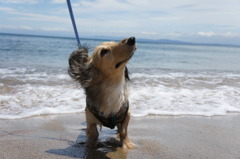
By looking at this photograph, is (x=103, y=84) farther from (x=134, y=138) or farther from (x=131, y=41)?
(x=134, y=138)

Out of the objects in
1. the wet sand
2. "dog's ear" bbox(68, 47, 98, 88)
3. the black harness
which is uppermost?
"dog's ear" bbox(68, 47, 98, 88)

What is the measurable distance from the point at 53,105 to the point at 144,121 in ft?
5.08

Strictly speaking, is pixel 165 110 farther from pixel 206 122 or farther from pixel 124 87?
pixel 124 87

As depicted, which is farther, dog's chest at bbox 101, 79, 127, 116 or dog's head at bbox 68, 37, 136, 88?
dog's chest at bbox 101, 79, 127, 116

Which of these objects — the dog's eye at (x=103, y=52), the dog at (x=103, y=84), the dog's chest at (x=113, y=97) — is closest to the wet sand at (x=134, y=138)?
the dog at (x=103, y=84)

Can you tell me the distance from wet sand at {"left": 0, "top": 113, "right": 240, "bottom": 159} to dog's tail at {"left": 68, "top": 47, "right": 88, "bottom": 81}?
80 cm

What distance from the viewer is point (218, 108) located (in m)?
5.14

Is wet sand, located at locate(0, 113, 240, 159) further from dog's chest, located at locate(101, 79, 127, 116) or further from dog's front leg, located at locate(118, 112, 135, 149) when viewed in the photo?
dog's chest, located at locate(101, 79, 127, 116)

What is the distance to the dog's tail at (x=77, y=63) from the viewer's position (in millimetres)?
2953

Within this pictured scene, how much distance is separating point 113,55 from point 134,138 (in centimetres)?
125

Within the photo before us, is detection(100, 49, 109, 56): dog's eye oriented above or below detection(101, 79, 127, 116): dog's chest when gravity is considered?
above

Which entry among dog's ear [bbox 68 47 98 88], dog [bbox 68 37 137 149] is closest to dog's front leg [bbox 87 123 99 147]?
dog [bbox 68 37 137 149]

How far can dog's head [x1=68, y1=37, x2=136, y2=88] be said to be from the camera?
2.66m

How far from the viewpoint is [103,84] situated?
117 inches
